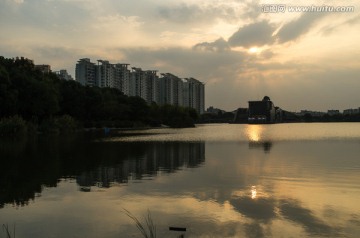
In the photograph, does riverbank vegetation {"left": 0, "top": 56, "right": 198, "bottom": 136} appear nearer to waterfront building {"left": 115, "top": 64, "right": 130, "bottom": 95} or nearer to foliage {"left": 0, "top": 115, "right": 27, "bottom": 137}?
foliage {"left": 0, "top": 115, "right": 27, "bottom": 137}

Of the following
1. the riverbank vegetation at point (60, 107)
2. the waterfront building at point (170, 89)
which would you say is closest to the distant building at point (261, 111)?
the waterfront building at point (170, 89)

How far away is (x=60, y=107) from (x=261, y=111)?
119651mm

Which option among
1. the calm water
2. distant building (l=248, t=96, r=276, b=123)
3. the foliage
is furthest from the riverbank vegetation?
distant building (l=248, t=96, r=276, b=123)

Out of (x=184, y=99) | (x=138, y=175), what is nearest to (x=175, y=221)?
(x=138, y=175)

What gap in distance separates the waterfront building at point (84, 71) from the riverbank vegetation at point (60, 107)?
28.2 metres

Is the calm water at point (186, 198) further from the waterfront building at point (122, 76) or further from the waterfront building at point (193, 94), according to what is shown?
the waterfront building at point (193, 94)

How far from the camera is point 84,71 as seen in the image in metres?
120

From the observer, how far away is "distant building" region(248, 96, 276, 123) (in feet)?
560

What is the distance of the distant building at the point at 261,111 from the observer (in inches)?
6722

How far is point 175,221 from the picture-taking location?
28.1 feet

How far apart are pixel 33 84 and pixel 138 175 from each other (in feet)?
134

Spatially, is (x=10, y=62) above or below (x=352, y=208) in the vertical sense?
above

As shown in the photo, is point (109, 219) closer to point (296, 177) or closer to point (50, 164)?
point (296, 177)

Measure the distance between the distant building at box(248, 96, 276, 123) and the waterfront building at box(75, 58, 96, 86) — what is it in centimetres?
8088
